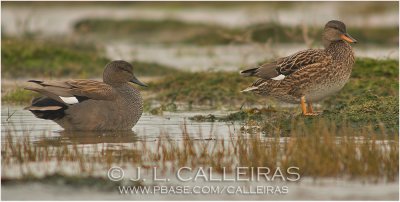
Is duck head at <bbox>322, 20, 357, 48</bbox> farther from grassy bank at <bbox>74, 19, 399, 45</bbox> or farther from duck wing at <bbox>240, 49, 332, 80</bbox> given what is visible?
grassy bank at <bbox>74, 19, 399, 45</bbox>

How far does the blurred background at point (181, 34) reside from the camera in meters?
17.5

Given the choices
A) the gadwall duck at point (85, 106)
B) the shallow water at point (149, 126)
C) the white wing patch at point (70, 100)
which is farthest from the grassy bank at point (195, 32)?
the white wing patch at point (70, 100)

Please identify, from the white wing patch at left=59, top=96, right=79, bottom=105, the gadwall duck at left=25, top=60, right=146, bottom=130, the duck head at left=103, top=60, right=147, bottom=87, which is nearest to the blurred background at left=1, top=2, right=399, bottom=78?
the duck head at left=103, top=60, right=147, bottom=87

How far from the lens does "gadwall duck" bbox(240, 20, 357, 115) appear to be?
1095 cm

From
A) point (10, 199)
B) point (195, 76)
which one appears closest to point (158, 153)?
point (10, 199)

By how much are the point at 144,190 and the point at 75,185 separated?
0.55 metres

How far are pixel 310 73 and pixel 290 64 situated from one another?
1.08 ft

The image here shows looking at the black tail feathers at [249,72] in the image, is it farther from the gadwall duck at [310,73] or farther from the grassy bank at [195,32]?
the grassy bank at [195,32]

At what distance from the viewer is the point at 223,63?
19516 millimetres

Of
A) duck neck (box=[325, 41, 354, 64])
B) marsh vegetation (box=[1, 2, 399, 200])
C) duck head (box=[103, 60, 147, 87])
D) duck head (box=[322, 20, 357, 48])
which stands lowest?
marsh vegetation (box=[1, 2, 399, 200])

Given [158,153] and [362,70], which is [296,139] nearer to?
[158,153]

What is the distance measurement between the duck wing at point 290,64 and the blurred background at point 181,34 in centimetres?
319

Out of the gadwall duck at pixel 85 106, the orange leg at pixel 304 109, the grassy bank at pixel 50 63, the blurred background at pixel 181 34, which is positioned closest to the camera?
the gadwall duck at pixel 85 106

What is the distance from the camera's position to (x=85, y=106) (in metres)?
10.4
